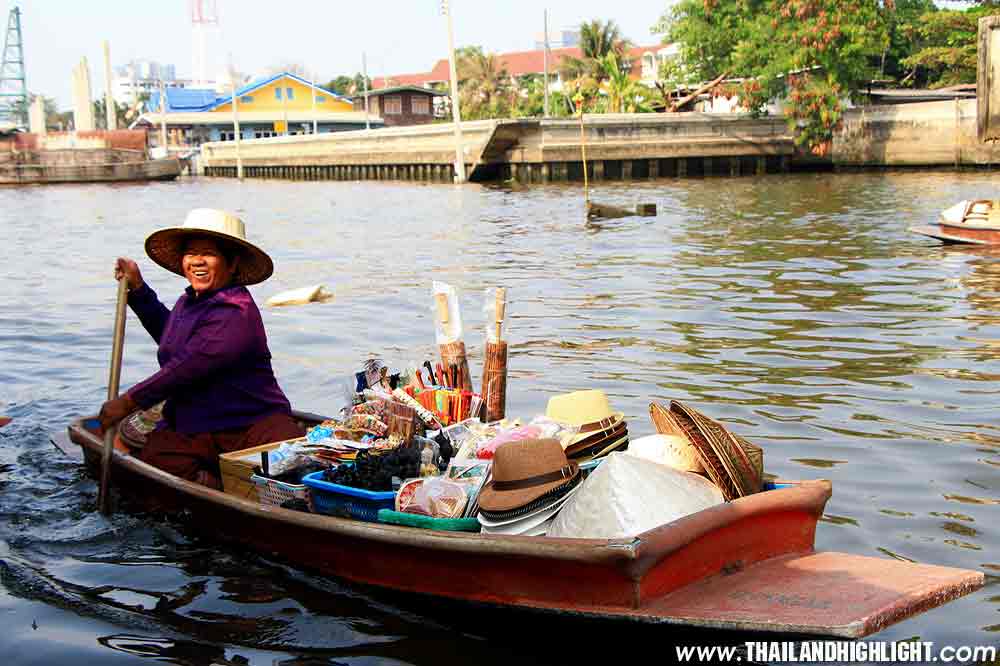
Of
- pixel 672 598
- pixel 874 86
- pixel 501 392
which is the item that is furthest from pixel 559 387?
pixel 874 86

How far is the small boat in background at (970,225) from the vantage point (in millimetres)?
15539

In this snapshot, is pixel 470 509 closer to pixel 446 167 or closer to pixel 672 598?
pixel 672 598

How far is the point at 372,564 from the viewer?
4352 millimetres

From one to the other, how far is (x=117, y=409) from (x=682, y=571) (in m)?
2.93

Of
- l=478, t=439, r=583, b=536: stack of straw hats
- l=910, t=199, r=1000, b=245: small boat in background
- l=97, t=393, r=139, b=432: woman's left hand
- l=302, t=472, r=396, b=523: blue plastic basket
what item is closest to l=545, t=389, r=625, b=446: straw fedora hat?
l=478, t=439, r=583, b=536: stack of straw hats

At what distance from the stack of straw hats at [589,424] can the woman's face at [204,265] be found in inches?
67.1

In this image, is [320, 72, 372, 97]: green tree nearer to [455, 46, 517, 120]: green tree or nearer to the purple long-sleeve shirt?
[455, 46, 517, 120]: green tree

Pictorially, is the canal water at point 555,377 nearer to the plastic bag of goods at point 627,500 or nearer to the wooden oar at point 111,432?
the wooden oar at point 111,432

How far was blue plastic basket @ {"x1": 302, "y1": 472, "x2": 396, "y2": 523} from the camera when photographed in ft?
14.8

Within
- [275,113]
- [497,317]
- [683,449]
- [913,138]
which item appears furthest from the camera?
[275,113]

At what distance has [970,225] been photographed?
615 inches

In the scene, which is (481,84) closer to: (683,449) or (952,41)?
(952,41)

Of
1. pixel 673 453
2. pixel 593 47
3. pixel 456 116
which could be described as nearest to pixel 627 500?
pixel 673 453

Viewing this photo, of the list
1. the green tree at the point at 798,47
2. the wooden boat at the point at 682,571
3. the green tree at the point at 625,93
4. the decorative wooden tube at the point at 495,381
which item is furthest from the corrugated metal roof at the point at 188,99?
the wooden boat at the point at 682,571
